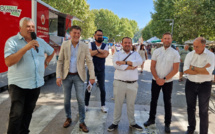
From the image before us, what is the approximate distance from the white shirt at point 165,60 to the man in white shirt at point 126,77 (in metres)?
0.45

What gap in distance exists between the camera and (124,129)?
3428mm

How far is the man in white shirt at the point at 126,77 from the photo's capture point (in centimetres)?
326

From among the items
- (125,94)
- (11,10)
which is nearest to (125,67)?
(125,94)

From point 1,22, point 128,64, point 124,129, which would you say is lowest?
point 124,129

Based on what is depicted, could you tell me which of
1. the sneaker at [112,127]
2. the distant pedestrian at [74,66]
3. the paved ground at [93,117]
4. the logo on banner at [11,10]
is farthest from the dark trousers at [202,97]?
the logo on banner at [11,10]

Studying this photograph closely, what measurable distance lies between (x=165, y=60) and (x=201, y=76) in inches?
28.0

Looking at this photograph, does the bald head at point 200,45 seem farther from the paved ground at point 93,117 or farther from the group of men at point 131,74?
the paved ground at point 93,117

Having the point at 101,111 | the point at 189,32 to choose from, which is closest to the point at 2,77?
the point at 101,111

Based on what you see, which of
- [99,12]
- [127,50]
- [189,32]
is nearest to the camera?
[127,50]

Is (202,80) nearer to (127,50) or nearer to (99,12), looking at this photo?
(127,50)

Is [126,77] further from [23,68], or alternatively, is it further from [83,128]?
[23,68]

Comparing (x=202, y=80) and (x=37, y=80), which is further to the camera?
(x=202, y=80)

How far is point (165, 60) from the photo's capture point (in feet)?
11.1

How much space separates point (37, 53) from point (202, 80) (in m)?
2.95
